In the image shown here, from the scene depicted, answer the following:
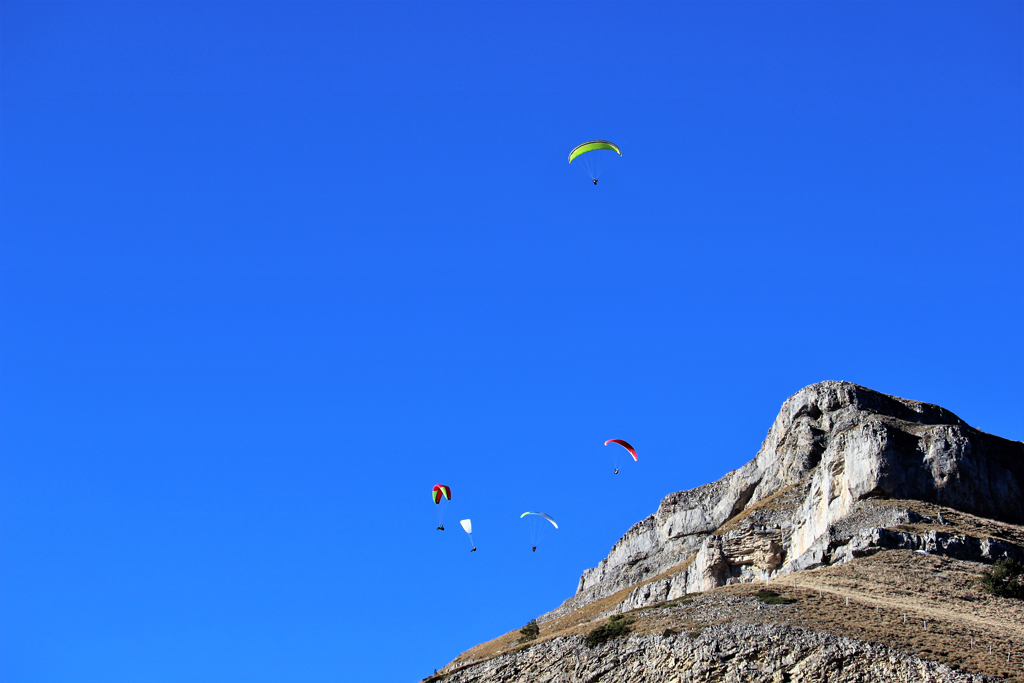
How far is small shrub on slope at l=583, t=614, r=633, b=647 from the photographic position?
61.3 m

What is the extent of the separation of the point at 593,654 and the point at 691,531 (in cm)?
6140

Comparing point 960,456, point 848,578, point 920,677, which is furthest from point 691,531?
point 920,677

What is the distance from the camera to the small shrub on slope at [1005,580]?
5866 cm

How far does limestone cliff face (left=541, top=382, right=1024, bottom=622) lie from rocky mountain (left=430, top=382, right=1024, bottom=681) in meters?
0.13

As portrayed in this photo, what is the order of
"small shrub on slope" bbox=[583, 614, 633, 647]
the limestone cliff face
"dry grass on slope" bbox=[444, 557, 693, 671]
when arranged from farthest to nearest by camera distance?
the limestone cliff face < "dry grass on slope" bbox=[444, 557, 693, 671] < "small shrub on slope" bbox=[583, 614, 633, 647]

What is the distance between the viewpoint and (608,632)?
6216 cm

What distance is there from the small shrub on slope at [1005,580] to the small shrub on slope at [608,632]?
70.1 feet

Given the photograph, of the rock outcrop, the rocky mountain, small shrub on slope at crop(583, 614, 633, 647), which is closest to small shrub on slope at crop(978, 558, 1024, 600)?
the rocky mountain

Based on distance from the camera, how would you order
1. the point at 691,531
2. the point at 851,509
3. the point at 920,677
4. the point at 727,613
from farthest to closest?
the point at 691,531 → the point at 851,509 → the point at 727,613 → the point at 920,677

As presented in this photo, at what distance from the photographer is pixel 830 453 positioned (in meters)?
84.3

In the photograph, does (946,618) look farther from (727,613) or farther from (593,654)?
(593,654)

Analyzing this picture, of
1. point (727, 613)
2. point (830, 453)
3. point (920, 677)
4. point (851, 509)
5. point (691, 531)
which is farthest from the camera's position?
point (691, 531)

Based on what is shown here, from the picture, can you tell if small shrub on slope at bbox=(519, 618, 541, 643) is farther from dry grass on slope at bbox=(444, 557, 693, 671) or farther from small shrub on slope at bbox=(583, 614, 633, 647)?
small shrub on slope at bbox=(583, 614, 633, 647)

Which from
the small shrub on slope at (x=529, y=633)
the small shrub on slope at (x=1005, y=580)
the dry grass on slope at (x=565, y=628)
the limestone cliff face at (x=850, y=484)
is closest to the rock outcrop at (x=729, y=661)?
the dry grass on slope at (x=565, y=628)
